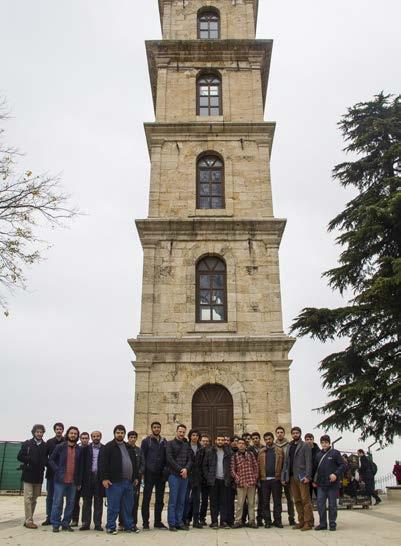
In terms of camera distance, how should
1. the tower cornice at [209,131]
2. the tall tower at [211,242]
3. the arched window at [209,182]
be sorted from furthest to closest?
the tower cornice at [209,131]
the arched window at [209,182]
the tall tower at [211,242]

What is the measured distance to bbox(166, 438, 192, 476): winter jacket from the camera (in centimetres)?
1003

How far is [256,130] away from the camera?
1973cm

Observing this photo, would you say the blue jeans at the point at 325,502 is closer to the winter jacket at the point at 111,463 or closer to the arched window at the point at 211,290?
the winter jacket at the point at 111,463

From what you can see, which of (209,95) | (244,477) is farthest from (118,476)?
(209,95)

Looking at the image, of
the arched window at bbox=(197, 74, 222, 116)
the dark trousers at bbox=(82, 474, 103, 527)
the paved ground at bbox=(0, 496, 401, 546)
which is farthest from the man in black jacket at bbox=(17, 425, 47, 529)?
the arched window at bbox=(197, 74, 222, 116)

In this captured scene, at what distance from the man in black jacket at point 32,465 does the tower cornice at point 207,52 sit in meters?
Result: 15.5

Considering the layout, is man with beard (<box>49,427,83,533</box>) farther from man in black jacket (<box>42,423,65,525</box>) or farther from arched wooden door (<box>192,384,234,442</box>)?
arched wooden door (<box>192,384,234,442</box>)

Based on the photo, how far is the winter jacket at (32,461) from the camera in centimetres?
1028

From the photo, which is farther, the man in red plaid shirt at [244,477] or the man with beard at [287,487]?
Result: the man with beard at [287,487]

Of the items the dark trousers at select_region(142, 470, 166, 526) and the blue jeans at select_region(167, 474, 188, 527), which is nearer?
the blue jeans at select_region(167, 474, 188, 527)

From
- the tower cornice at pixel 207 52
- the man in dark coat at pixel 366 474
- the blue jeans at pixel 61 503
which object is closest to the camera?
the blue jeans at pixel 61 503

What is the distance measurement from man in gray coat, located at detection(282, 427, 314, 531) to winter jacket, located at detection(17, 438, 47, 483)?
180 inches

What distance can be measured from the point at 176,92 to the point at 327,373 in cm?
1161

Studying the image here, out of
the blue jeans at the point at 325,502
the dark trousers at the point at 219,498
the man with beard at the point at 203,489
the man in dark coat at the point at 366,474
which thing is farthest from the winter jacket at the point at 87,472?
the man in dark coat at the point at 366,474
